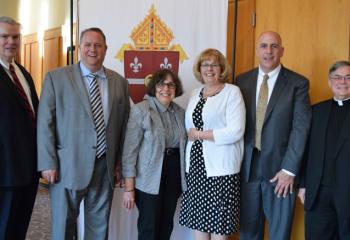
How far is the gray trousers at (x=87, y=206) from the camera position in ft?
7.60

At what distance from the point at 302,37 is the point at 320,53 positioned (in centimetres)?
19

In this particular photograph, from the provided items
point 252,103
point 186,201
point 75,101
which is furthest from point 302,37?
point 75,101

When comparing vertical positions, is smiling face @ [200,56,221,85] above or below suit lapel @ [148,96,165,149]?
above

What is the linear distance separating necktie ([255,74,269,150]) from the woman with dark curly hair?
0.46 m

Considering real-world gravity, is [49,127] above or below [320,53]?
below

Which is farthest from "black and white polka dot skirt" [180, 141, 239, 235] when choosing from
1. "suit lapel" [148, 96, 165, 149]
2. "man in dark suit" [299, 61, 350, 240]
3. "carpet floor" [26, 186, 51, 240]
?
"carpet floor" [26, 186, 51, 240]

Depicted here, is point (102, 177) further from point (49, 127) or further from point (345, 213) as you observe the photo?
point (345, 213)

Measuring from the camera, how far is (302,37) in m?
Answer: 2.93

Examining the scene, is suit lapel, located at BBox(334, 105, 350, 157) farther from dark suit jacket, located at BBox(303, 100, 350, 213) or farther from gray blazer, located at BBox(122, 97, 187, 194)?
gray blazer, located at BBox(122, 97, 187, 194)

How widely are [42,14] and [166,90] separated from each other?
4.84 meters

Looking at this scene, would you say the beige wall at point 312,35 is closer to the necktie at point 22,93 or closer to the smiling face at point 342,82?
the smiling face at point 342,82

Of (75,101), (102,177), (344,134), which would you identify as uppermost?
(75,101)

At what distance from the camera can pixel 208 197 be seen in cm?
239

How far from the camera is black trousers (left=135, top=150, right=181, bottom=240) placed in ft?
7.89
